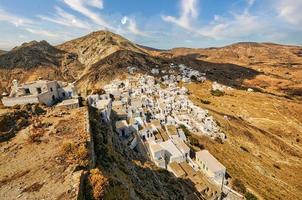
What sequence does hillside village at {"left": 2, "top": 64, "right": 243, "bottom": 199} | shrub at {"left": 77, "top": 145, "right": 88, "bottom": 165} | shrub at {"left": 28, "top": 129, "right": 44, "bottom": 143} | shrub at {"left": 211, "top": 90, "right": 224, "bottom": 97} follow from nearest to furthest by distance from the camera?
1. shrub at {"left": 77, "top": 145, "right": 88, "bottom": 165}
2. shrub at {"left": 28, "top": 129, "right": 44, "bottom": 143}
3. hillside village at {"left": 2, "top": 64, "right": 243, "bottom": 199}
4. shrub at {"left": 211, "top": 90, "right": 224, "bottom": 97}

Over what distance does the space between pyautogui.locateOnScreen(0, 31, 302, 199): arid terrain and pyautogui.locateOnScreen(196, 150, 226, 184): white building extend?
4498mm

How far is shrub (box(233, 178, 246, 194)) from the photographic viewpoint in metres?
31.4

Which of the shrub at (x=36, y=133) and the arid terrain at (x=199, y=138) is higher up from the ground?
the shrub at (x=36, y=133)

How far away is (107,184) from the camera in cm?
1245

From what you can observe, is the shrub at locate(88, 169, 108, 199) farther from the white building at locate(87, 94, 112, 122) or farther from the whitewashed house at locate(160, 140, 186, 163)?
the whitewashed house at locate(160, 140, 186, 163)

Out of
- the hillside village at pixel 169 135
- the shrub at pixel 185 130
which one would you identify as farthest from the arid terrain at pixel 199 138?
the hillside village at pixel 169 135

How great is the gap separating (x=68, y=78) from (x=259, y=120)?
307 ft

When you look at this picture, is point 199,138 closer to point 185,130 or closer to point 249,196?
point 185,130

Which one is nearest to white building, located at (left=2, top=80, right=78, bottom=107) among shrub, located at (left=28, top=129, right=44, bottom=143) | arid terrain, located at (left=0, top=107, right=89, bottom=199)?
arid terrain, located at (left=0, top=107, right=89, bottom=199)

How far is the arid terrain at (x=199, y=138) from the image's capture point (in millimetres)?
14766

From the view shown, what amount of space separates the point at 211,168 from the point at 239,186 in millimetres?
5078

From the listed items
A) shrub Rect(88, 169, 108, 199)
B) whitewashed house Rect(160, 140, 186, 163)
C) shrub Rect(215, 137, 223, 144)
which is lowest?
shrub Rect(215, 137, 223, 144)

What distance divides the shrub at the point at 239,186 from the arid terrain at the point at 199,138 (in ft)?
4.13

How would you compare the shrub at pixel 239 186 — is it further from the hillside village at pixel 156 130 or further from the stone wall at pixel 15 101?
the stone wall at pixel 15 101
